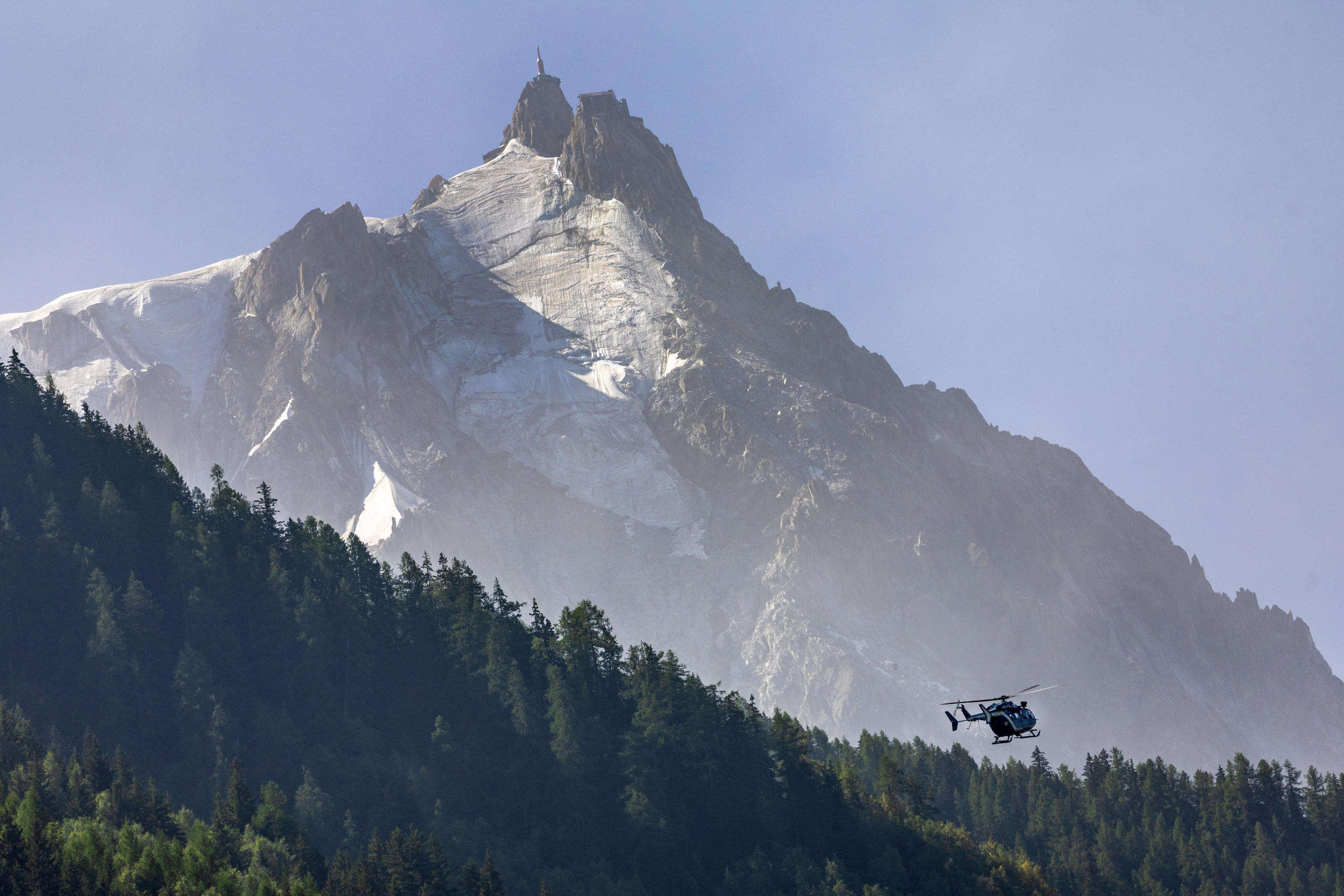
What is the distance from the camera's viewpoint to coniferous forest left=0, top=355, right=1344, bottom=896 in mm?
100750

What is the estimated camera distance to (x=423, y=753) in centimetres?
11938

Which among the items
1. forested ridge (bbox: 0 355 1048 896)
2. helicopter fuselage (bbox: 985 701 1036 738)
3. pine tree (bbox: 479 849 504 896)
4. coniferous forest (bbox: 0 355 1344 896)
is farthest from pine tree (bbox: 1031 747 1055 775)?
helicopter fuselage (bbox: 985 701 1036 738)

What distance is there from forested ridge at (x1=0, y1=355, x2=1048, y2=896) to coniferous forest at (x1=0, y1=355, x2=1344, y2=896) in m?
0.28

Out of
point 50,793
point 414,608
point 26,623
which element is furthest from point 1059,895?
point 26,623

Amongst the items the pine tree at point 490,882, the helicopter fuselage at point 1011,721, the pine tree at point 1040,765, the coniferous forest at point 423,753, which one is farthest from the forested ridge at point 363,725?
the pine tree at point 1040,765

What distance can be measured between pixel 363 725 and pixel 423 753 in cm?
595

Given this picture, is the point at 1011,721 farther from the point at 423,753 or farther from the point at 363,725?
the point at 363,725

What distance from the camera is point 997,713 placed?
72.8 m

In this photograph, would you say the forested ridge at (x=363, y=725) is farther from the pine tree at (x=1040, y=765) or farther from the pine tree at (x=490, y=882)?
the pine tree at (x=1040, y=765)

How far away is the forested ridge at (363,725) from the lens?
99625 millimetres

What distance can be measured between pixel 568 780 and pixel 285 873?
3807cm

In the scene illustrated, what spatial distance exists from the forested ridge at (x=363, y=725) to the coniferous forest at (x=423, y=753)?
11.2 inches

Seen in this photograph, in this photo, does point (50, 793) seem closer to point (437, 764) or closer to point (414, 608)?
point (437, 764)

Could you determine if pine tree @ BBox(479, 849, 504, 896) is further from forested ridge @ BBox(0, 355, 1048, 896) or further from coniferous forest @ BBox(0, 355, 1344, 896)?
forested ridge @ BBox(0, 355, 1048, 896)
